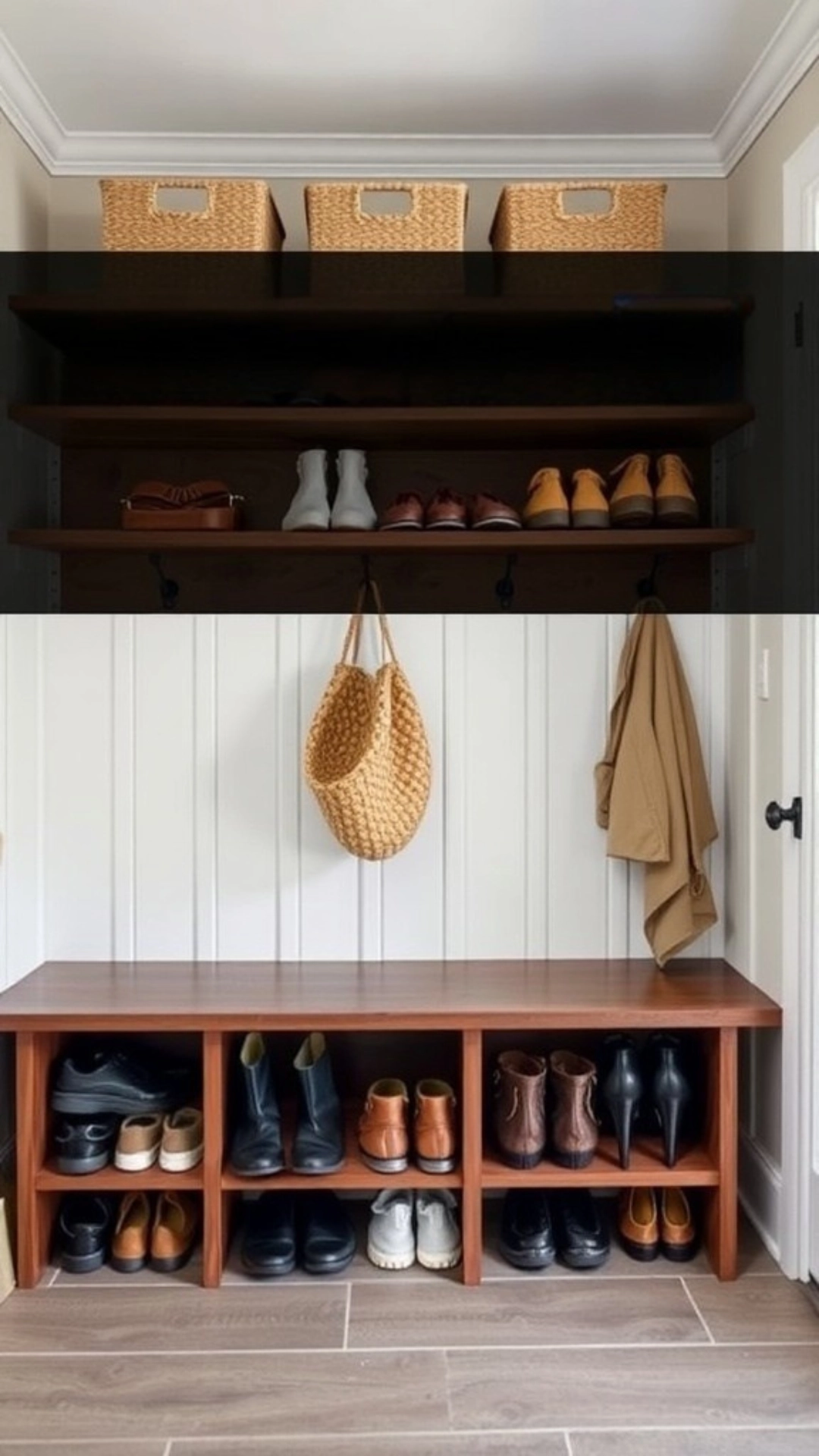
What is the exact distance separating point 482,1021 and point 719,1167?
56 centimetres

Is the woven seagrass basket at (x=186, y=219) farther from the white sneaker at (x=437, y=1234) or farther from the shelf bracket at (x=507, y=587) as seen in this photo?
the white sneaker at (x=437, y=1234)

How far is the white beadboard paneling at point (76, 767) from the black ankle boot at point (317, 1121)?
634 mm

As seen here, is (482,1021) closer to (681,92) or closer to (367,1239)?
(367,1239)

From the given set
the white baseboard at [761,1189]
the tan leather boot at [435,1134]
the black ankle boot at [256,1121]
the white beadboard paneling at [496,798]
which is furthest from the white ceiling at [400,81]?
the white baseboard at [761,1189]

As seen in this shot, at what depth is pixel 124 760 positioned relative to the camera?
2.51 metres

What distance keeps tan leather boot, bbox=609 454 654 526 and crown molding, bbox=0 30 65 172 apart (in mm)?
1458

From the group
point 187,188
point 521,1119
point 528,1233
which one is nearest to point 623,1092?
point 521,1119

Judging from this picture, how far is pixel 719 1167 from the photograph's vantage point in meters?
2.17

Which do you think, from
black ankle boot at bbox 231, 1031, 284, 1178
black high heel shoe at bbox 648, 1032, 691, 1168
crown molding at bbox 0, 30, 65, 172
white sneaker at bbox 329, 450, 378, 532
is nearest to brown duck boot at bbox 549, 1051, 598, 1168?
black high heel shoe at bbox 648, 1032, 691, 1168

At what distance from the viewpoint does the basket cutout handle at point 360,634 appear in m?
2.46

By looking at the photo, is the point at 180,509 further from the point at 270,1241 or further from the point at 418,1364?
the point at 418,1364

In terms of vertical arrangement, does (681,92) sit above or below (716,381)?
above

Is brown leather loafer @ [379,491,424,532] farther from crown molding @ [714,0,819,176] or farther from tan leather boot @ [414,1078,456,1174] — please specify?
tan leather boot @ [414,1078,456,1174]

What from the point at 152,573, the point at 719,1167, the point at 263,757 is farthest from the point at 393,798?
the point at 719,1167
